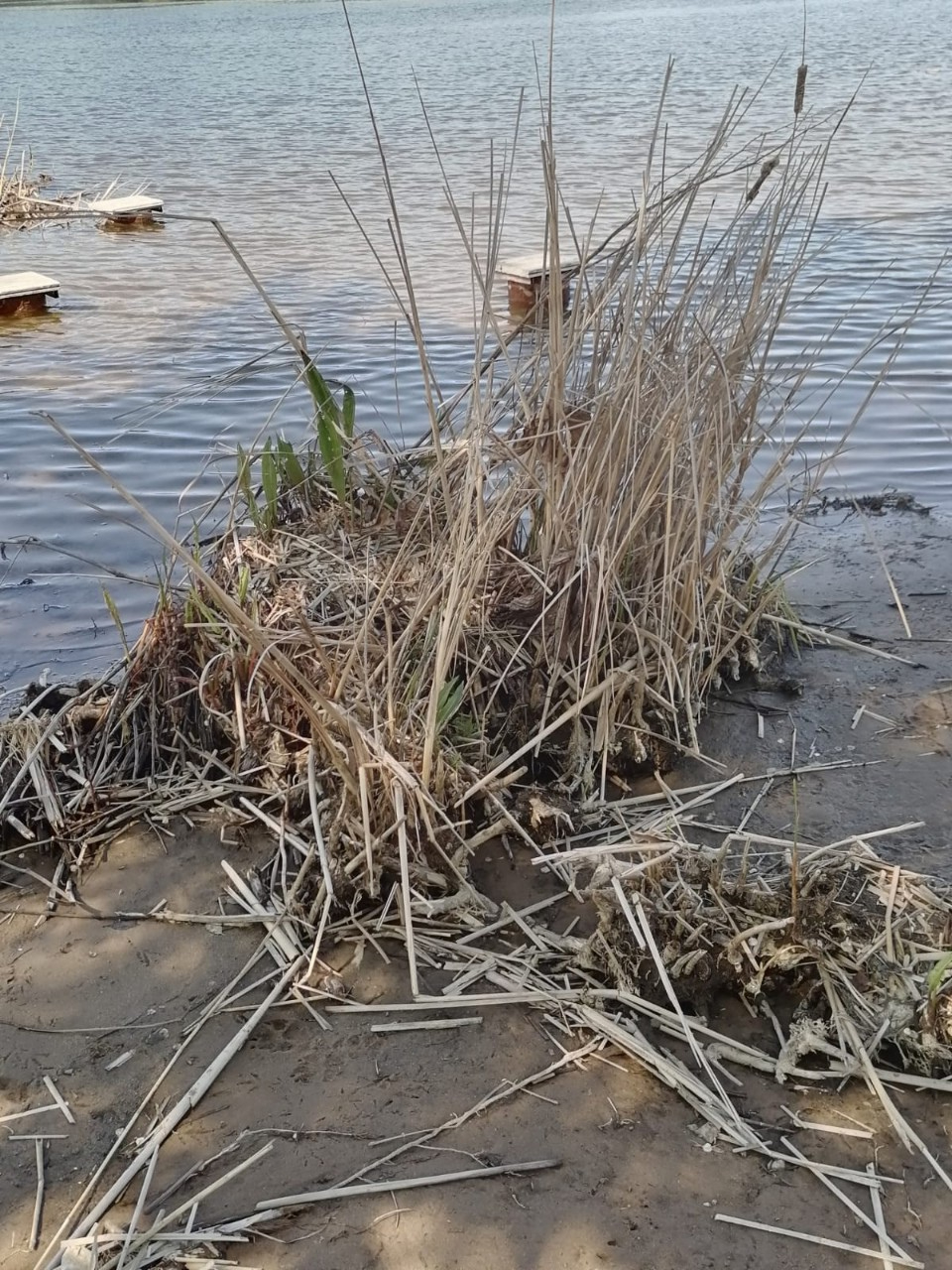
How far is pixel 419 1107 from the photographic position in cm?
213

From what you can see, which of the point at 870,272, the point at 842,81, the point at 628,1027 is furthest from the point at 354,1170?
the point at 842,81

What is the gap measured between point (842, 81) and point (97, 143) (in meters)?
10.0

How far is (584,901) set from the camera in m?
2.64

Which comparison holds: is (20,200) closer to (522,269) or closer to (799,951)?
(522,269)

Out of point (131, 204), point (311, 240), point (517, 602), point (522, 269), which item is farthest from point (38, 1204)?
point (131, 204)

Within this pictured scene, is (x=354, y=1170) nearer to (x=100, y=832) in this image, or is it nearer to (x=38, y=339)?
(x=100, y=832)

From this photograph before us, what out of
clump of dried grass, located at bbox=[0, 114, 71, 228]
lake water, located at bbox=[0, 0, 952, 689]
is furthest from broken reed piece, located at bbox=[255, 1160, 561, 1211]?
clump of dried grass, located at bbox=[0, 114, 71, 228]

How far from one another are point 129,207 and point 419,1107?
10.4 metres

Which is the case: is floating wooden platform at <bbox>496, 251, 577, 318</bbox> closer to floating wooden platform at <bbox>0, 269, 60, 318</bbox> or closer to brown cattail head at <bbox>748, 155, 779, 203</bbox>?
floating wooden platform at <bbox>0, 269, 60, 318</bbox>

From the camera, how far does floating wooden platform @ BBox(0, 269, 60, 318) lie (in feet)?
27.4

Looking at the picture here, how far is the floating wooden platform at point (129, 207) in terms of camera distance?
10727 millimetres

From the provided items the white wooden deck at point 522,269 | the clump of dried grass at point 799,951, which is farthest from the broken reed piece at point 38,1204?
the white wooden deck at point 522,269

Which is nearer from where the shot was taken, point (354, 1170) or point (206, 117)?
point (354, 1170)

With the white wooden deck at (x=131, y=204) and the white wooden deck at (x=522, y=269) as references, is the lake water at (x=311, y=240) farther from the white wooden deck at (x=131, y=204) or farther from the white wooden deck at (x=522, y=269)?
the white wooden deck at (x=522, y=269)
